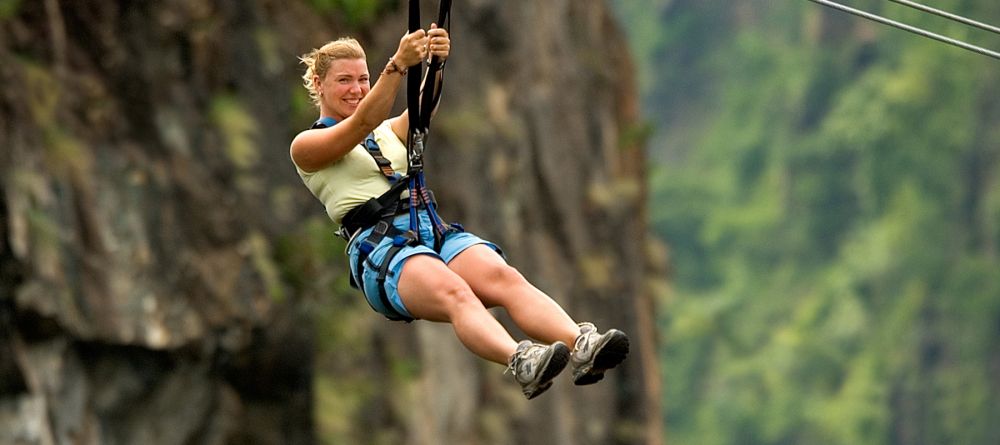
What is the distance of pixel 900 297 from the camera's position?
90.2 m

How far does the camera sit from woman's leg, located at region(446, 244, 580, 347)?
9.93 meters

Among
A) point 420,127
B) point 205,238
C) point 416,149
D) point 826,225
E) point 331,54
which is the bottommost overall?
point 826,225

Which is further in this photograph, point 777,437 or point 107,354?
point 777,437

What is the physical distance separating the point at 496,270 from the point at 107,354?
9753 mm

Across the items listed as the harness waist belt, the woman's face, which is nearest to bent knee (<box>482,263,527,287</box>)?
the harness waist belt

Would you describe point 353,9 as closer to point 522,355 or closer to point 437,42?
point 437,42

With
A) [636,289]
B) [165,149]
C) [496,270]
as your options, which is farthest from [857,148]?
[496,270]

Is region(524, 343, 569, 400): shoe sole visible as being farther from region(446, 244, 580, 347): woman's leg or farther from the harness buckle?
the harness buckle

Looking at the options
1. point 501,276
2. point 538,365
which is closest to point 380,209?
point 501,276

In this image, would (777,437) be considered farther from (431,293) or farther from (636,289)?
(431,293)

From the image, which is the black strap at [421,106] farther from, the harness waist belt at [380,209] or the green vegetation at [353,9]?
the green vegetation at [353,9]

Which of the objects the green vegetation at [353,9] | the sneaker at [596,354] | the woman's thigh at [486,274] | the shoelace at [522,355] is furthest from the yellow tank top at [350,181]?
the green vegetation at [353,9]

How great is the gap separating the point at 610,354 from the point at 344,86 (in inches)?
81.9

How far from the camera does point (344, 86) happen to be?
10.4 metres
